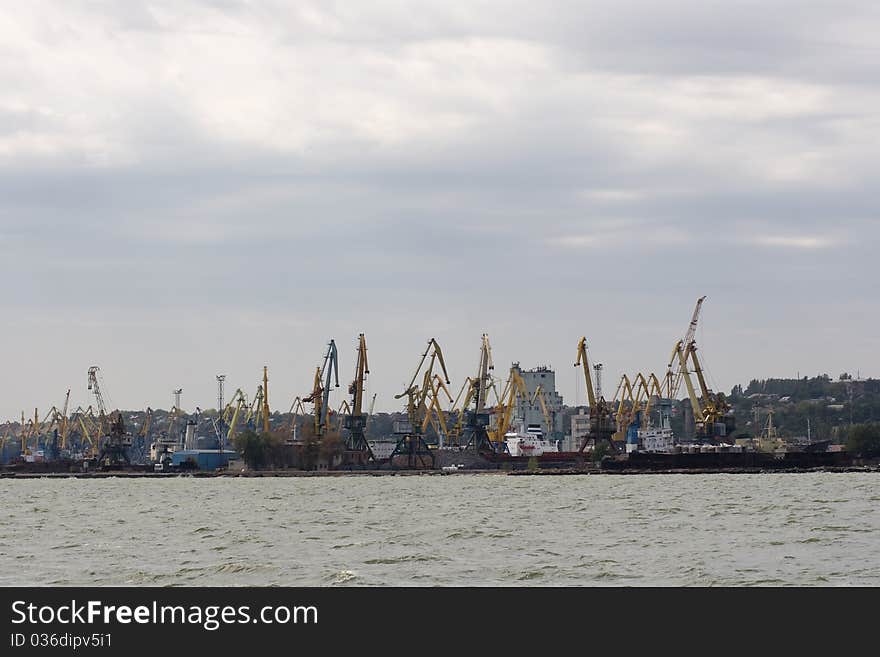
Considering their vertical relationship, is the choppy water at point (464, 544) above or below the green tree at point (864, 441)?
below

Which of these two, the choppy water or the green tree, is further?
the green tree

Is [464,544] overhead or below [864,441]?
below

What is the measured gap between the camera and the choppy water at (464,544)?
39.0m

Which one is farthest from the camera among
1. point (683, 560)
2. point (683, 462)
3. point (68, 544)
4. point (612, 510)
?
point (683, 462)

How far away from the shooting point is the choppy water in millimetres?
39000

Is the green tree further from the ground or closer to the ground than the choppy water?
further from the ground

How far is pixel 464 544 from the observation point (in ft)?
163

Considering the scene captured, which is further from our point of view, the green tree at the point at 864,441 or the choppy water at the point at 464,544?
the green tree at the point at 864,441

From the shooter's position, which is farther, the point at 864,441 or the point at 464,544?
the point at 864,441
